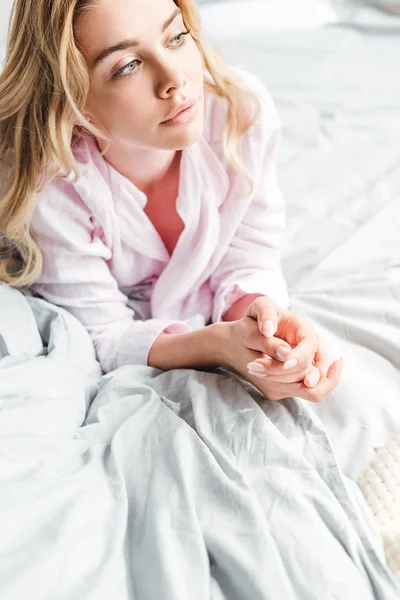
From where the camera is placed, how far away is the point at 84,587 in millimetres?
689

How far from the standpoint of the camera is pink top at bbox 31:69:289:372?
1.04m

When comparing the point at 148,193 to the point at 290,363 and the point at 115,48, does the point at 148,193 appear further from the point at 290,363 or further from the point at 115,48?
the point at 290,363

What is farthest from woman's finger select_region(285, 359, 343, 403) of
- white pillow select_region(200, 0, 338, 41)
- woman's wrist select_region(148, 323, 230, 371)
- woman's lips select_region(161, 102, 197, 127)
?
white pillow select_region(200, 0, 338, 41)

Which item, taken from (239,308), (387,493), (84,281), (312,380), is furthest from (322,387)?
(84,281)

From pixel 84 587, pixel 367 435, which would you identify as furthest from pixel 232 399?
pixel 84 587

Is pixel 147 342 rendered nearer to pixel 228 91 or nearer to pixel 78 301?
pixel 78 301

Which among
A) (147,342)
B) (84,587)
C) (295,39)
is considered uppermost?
(295,39)

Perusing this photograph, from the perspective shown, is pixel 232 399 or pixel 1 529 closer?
pixel 1 529

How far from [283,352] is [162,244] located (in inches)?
14.0

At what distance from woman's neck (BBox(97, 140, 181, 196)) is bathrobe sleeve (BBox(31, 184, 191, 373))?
8 cm

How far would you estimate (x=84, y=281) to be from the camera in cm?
105

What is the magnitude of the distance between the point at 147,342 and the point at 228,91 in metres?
0.36

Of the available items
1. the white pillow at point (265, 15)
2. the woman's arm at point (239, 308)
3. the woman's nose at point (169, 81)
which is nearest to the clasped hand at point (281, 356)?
the woman's arm at point (239, 308)

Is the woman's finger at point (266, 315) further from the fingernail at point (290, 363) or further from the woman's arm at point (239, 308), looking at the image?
the woman's arm at point (239, 308)
